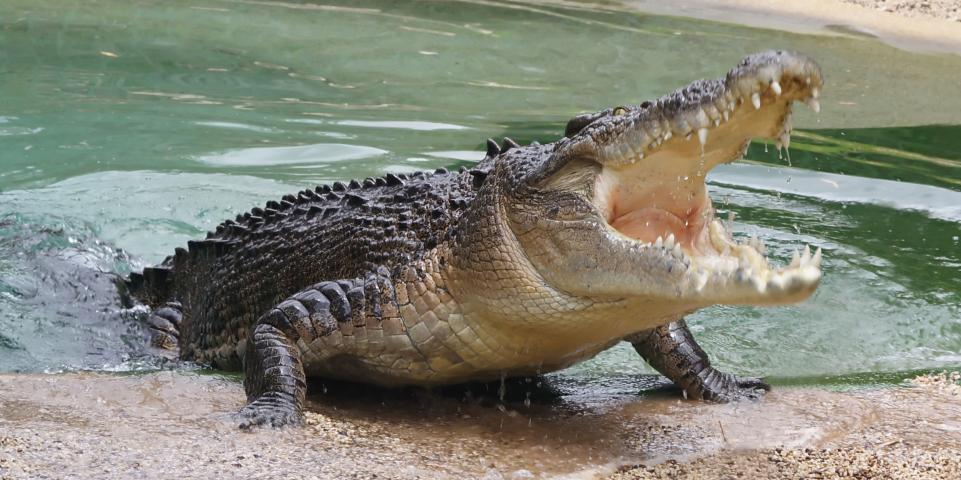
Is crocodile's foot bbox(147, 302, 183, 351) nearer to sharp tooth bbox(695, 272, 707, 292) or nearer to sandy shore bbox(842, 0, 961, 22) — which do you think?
sharp tooth bbox(695, 272, 707, 292)

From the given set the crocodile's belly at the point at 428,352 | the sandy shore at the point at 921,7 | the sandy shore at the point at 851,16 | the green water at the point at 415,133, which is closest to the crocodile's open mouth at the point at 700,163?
the crocodile's belly at the point at 428,352

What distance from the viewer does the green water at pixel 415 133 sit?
550cm

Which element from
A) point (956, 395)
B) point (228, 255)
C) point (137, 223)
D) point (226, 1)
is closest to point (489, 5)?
point (226, 1)

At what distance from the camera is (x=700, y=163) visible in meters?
3.56

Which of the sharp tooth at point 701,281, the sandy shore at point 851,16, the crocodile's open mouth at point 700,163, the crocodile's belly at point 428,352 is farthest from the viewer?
the sandy shore at point 851,16

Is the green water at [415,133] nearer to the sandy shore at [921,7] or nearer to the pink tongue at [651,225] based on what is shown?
the pink tongue at [651,225]

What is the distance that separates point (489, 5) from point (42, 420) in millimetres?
11024

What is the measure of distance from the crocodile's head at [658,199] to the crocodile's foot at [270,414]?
0.88m

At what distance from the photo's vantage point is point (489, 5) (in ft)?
45.5

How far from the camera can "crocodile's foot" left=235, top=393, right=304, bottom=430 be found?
360 centimetres

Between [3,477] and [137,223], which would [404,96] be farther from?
[3,477]

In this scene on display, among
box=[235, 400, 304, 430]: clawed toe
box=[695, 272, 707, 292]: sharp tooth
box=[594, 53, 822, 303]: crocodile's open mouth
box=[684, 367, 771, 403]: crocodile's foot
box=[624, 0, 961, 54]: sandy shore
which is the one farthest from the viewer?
box=[624, 0, 961, 54]: sandy shore

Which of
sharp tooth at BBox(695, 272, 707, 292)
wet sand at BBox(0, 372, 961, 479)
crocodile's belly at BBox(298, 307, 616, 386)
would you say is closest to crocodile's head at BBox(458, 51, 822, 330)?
sharp tooth at BBox(695, 272, 707, 292)

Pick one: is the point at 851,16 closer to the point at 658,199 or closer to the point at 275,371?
the point at 658,199
